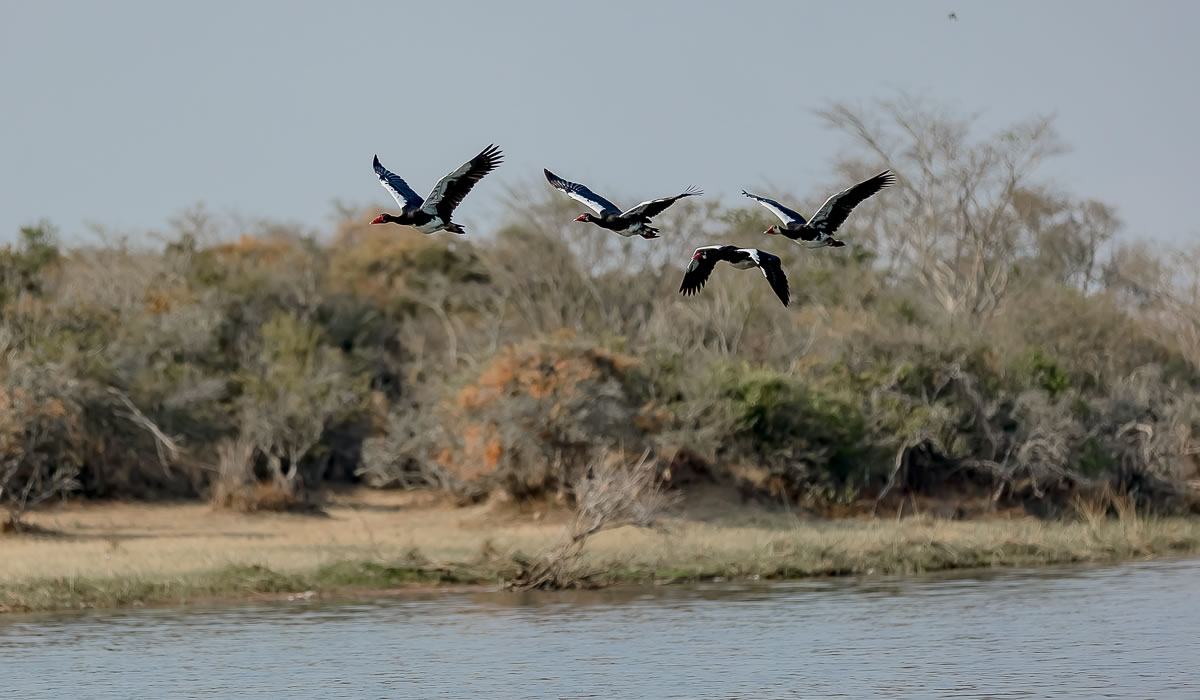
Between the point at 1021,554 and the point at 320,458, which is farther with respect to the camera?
the point at 320,458

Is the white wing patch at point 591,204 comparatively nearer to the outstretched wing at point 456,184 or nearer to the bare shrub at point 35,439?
the outstretched wing at point 456,184

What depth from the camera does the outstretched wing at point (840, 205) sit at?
15500 millimetres

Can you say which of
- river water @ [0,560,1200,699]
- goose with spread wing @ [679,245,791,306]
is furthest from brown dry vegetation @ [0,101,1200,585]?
goose with spread wing @ [679,245,791,306]

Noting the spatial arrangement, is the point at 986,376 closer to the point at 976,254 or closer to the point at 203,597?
the point at 976,254

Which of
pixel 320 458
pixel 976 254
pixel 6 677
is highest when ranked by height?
pixel 976 254

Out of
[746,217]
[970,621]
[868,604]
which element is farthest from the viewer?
[746,217]

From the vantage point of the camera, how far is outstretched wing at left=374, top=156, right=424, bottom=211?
49.8 feet

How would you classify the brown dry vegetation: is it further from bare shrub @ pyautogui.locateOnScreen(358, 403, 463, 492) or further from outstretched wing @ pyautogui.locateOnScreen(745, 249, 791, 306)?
outstretched wing @ pyautogui.locateOnScreen(745, 249, 791, 306)

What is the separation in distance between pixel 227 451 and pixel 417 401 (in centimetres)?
566

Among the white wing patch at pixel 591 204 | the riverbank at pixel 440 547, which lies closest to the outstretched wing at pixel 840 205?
the white wing patch at pixel 591 204

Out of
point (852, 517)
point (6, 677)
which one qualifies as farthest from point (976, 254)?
point (6, 677)

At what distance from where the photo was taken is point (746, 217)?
45.2m

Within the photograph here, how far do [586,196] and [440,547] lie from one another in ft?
40.3

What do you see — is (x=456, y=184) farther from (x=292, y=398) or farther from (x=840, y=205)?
(x=292, y=398)
